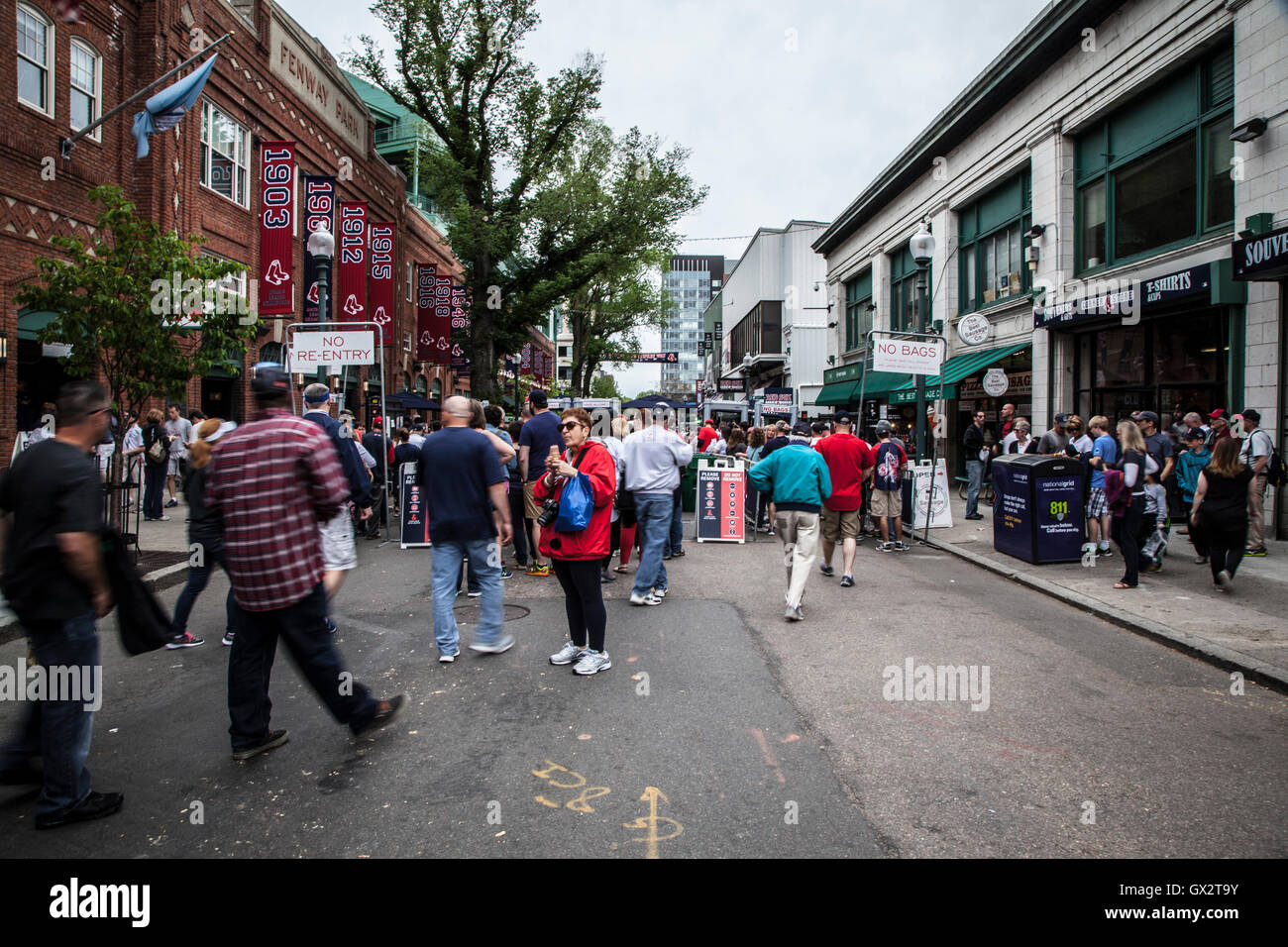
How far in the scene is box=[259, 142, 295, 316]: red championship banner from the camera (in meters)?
19.6

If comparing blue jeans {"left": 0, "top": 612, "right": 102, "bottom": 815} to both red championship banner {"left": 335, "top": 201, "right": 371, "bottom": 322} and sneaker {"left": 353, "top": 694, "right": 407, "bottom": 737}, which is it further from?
red championship banner {"left": 335, "top": 201, "right": 371, "bottom": 322}

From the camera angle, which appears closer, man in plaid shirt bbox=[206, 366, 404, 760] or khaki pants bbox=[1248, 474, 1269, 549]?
man in plaid shirt bbox=[206, 366, 404, 760]

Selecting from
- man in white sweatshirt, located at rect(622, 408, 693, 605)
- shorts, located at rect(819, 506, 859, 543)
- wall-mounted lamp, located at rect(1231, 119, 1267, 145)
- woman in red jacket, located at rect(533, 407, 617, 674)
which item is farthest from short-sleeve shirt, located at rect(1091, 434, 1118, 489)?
woman in red jacket, located at rect(533, 407, 617, 674)

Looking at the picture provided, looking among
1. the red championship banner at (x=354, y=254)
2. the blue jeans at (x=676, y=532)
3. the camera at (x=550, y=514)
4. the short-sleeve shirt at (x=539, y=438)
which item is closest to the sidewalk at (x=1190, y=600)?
the blue jeans at (x=676, y=532)

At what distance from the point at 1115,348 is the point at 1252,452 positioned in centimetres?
534

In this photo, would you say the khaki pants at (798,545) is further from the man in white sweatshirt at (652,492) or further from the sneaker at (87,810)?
the sneaker at (87,810)

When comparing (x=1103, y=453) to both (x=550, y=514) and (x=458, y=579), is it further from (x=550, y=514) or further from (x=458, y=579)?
(x=458, y=579)

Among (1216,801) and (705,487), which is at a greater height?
(705,487)

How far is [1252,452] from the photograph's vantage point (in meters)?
9.66

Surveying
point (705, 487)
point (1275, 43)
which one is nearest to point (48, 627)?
point (705, 487)

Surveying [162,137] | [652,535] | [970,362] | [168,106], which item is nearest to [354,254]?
[162,137]

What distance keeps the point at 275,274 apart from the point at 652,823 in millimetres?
20268

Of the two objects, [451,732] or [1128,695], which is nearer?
[451,732]
